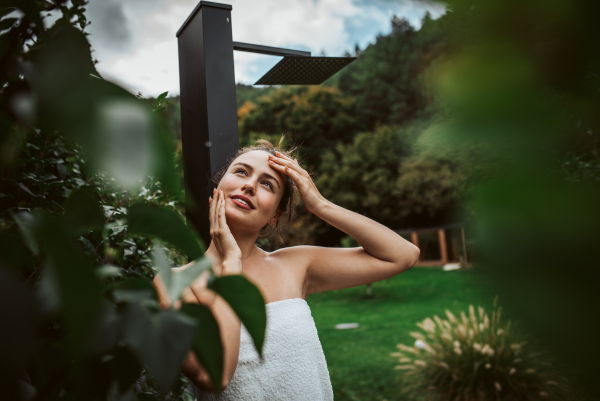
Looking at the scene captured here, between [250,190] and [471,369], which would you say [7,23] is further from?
[471,369]

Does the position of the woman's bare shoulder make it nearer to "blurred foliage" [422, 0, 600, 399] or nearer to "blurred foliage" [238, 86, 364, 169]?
"blurred foliage" [422, 0, 600, 399]

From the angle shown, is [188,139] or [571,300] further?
[188,139]

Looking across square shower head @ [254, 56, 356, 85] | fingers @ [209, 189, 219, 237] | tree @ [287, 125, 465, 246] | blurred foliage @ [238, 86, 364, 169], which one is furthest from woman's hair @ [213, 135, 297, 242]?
blurred foliage @ [238, 86, 364, 169]

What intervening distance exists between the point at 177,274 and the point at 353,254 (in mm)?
1397

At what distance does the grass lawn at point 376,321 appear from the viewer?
539 centimetres

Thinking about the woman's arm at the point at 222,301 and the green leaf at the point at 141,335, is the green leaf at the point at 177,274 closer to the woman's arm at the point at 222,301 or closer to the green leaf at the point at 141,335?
the green leaf at the point at 141,335

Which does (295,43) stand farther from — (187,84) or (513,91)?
(513,91)

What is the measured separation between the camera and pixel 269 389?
3.85ft

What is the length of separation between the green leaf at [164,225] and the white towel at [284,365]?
99 centimetres

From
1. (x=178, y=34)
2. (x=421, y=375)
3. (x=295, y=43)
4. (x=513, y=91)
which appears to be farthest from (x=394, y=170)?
(x=513, y=91)

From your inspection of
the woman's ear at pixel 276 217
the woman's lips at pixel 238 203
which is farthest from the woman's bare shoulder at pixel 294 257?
the woman's lips at pixel 238 203

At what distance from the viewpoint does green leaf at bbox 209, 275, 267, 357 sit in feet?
0.61

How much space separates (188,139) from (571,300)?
144 cm

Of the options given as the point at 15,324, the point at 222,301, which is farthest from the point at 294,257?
the point at 15,324
